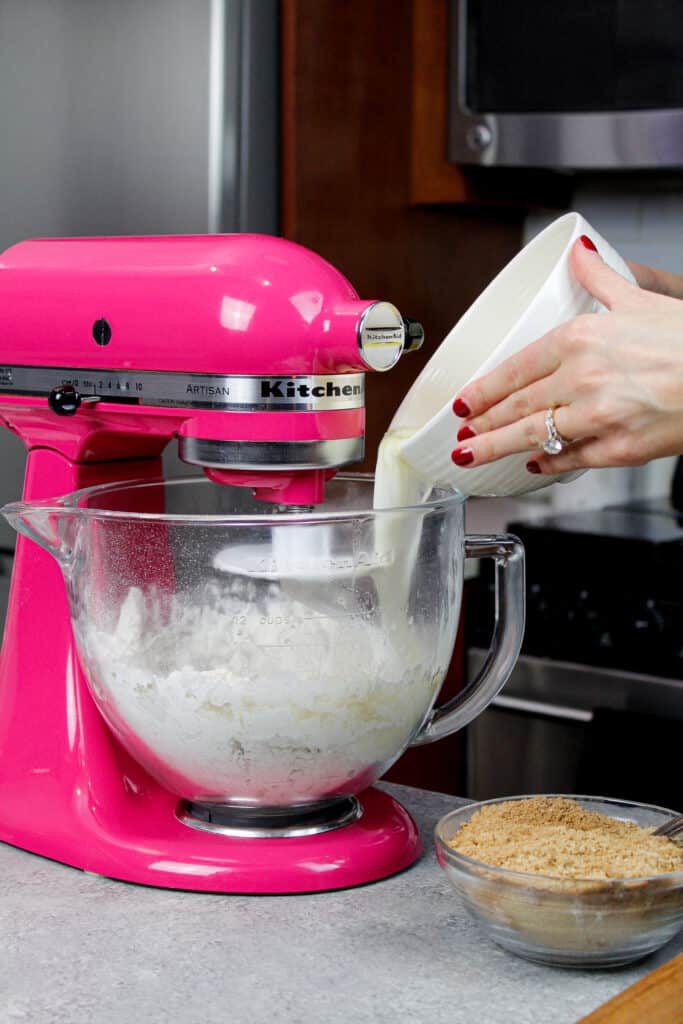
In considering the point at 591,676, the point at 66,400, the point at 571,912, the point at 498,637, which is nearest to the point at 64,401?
Answer: the point at 66,400

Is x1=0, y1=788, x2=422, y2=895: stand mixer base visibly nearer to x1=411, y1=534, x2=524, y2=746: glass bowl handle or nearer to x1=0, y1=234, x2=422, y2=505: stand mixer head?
x1=411, y1=534, x2=524, y2=746: glass bowl handle

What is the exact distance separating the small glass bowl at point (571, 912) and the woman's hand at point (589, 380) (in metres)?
0.26

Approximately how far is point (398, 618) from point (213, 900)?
0.21 metres

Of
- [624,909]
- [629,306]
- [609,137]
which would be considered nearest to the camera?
[624,909]

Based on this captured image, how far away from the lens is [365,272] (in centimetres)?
213

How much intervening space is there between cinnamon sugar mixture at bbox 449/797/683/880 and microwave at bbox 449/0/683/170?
142 centimetres

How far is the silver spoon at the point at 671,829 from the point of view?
0.80 metres

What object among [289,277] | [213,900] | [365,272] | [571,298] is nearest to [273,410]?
[289,277]

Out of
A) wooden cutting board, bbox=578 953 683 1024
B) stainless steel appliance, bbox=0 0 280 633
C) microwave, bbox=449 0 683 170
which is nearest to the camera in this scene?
wooden cutting board, bbox=578 953 683 1024

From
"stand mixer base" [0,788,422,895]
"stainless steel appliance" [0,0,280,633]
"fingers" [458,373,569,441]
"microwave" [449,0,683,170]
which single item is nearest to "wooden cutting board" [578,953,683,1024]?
"stand mixer base" [0,788,422,895]

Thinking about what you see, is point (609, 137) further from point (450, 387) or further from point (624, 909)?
point (624, 909)

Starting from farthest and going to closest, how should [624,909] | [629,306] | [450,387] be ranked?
[450,387] → [629,306] → [624,909]

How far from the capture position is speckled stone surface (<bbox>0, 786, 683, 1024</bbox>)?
695 mm

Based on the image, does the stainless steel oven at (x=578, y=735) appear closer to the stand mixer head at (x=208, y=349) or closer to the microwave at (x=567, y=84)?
the microwave at (x=567, y=84)
